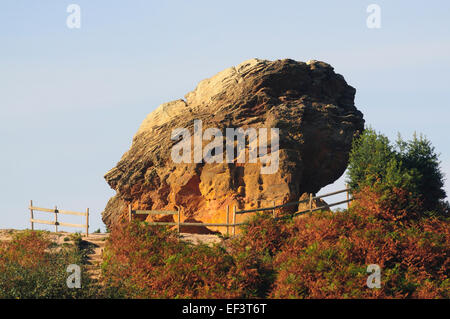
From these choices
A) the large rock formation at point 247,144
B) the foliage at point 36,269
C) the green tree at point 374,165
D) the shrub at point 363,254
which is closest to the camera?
the shrub at point 363,254

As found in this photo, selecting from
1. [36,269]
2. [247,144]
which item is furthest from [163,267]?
[247,144]

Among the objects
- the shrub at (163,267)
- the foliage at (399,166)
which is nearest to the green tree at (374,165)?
the foliage at (399,166)

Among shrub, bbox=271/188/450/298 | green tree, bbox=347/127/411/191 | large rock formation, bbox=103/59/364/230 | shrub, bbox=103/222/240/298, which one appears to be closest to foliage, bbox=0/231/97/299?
shrub, bbox=103/222/240/298

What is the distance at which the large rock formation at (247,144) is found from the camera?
33.3 m

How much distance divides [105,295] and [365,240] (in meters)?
10.1

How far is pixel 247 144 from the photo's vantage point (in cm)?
3409

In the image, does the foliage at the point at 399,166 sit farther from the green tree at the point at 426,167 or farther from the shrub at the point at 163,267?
the shrub at the point at 163,267

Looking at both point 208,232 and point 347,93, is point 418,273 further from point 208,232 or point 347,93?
point 347,93

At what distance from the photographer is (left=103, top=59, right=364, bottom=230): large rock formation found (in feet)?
109

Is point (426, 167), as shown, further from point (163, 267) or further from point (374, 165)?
point (163, 267)

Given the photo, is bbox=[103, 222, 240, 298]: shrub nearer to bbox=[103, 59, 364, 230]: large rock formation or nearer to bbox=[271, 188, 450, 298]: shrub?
bbox=[271, 188, 450, 298]: shrub

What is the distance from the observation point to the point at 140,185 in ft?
119

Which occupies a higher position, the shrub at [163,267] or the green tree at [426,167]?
the green tree at [426,167]
